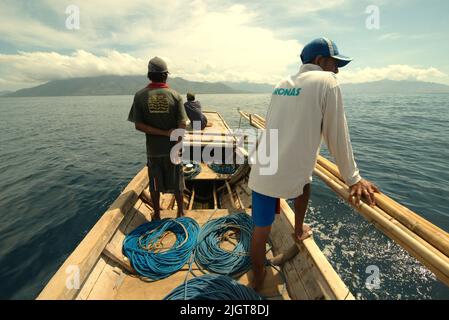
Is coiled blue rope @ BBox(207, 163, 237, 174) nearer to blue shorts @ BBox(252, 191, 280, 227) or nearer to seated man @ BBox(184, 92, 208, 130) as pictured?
seated man @ BBox(184, 92, 208, 130)

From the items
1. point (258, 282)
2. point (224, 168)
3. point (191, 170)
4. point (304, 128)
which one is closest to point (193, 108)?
point (224, 168)

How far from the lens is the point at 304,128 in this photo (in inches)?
83.2

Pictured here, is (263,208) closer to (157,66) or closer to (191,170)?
(157,66)

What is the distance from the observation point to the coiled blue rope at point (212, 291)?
9.11ft

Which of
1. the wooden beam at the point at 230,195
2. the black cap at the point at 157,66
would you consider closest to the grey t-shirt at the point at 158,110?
the black cap at the point at 157,66

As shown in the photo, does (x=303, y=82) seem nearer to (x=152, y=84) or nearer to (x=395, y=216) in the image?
(x=395, y=216)

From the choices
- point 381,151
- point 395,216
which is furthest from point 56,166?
point 381,151

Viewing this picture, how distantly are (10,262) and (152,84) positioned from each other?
Answer: 5962mm

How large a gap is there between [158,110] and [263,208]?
2.27 metres

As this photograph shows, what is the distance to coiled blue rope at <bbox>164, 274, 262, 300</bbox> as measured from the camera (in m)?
2.78

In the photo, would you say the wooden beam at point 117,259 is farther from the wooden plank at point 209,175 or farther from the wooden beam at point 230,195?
the wooden plank at point 209,175

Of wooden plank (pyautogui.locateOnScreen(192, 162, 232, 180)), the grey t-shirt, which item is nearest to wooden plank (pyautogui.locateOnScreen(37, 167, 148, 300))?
the grey t-shirt
